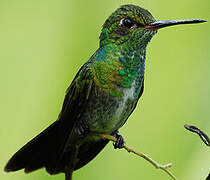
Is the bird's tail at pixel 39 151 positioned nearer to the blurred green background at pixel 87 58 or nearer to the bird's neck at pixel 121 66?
the blurred green background at pixel 87 58

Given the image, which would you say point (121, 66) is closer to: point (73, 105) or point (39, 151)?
point (73, 105)

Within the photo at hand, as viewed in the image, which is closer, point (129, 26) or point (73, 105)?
point (129, 26)

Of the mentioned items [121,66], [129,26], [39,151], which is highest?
[129,26]

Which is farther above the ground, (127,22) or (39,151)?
(127,22)

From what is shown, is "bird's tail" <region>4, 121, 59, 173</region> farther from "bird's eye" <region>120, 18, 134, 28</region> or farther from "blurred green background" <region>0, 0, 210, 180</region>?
"bird's eye" <region>120, 18, 134, 28</region>

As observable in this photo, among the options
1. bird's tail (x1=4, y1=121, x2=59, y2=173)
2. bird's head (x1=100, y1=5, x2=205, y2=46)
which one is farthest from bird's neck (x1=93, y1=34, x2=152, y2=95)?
bird's tail (x1=4, y1=121, x2=59, y2=173)

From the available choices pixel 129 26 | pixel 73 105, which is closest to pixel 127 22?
pixel 129 26
